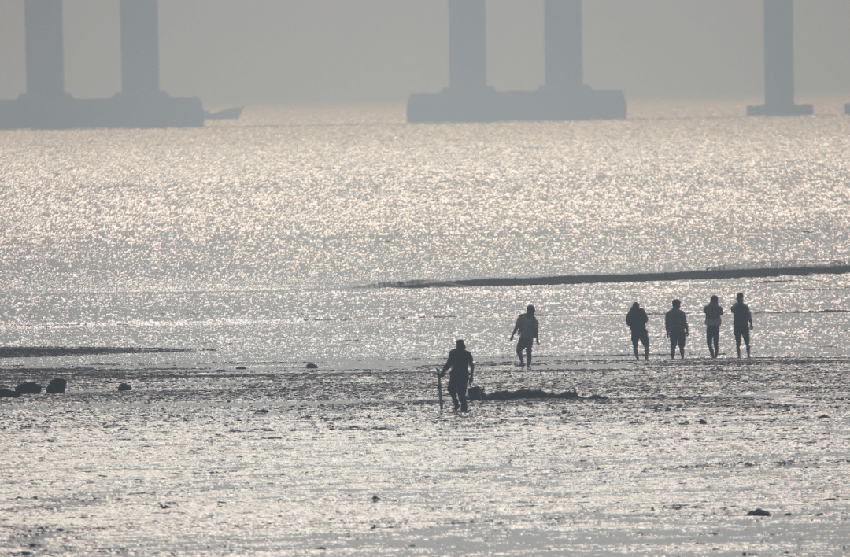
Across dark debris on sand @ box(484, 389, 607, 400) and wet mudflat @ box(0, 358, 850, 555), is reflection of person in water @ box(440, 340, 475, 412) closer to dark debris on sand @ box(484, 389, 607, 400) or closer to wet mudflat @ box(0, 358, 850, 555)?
wet mudflat @ box(0, 358, 850, 555)

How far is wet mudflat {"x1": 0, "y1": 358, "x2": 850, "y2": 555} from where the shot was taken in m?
11.7

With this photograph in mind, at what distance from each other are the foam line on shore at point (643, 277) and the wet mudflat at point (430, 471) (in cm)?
4500

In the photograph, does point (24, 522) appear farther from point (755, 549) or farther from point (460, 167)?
point (460, 167)

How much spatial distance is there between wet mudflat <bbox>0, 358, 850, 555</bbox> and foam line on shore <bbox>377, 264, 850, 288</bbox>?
45.0 metres

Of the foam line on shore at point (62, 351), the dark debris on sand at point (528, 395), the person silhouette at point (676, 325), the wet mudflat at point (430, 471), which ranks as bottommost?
the wet mudflat at point (430, 471)

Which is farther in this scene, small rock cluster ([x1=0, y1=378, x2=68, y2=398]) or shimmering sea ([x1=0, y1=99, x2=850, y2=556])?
small rock cluster ([x1=0, y1=378, x2=68, y2=398])

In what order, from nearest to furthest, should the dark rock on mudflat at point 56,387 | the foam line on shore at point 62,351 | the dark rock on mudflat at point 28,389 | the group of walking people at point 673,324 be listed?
the dark rock on mudflat at point 28,389 < the dark rock on mudflat at point 56,387 < the group of walking people at point 673,324 < the foam line on shore at point 62,351

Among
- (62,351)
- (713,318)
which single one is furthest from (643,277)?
(713,318)

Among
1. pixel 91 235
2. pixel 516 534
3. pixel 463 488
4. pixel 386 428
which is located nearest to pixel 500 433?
pixel 386 428

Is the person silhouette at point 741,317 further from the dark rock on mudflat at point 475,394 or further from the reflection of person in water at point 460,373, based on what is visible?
the reflection of person in water at point 460,373

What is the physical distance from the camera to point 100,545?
11523mm

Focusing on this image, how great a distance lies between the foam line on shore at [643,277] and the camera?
2712 inches

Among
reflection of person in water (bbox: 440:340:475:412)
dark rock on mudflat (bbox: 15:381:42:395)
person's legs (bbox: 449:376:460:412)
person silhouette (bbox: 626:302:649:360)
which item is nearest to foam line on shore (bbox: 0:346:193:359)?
dark rock on mudflat (bbox: 15:381:42:395)

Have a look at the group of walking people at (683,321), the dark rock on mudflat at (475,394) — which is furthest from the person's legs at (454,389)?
the group of walking people at (683,321)
